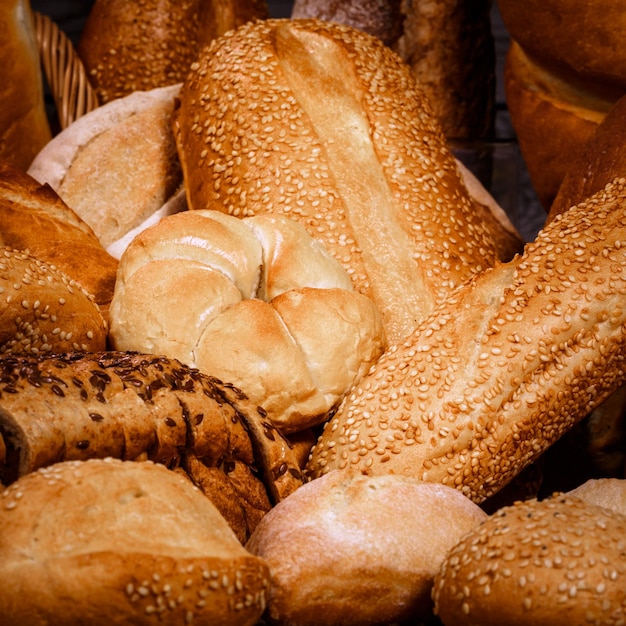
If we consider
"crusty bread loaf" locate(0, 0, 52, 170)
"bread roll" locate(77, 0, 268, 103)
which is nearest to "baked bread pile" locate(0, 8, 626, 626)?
"crusty bread loaf" locate(0, 0, 52, 170)

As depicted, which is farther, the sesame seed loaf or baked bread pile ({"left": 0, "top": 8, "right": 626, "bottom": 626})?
the sesame seed loaf

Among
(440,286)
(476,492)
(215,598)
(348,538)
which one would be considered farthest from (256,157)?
(215,598)

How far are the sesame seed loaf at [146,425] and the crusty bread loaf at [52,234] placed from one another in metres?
0.39

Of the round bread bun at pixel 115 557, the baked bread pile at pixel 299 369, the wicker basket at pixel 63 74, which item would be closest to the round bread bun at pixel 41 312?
the baked bread pile at pixel 299 369

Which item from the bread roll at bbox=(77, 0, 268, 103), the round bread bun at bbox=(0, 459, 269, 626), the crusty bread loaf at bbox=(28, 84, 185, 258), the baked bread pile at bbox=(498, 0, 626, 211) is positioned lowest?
the crusty bread loaf at bbox=(28, 84, 185, 258)

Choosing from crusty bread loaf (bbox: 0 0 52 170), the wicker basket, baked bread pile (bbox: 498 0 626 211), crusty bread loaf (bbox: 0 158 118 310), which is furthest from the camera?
the wicker basket

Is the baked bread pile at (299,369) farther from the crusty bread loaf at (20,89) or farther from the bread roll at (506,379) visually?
the crusty bread loaf at (20,89)

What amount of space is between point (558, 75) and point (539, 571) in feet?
4.70

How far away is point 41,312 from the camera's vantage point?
131 centimetres

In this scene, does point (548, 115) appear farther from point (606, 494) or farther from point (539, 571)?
point (539, 571)

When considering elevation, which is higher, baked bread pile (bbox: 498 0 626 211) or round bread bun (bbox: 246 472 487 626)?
baked bread pile (bbox: 498 0 626 211)

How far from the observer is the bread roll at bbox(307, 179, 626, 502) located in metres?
1.33

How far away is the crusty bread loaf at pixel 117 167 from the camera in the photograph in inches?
80.2

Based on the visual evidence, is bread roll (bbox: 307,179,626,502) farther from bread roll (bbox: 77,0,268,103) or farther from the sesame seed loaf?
Result: bread roll (bbox: 77,0,268,103)
